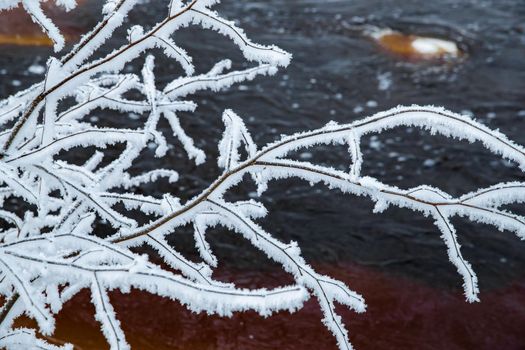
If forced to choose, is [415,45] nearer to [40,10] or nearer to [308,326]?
[308,326]

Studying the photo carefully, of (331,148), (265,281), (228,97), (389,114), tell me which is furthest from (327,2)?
(389,114)

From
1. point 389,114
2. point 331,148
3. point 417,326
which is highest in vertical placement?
point 389,114

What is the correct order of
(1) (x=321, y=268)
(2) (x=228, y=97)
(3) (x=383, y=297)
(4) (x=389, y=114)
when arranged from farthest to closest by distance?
(2) (x=228, y=97), (1) (x=321, y=268), (3) (x=383, y=297), (4) (x=389, y=114)

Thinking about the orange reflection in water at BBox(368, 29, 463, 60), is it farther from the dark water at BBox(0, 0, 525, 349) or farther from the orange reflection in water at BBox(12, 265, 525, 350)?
the orange reflection in water at BBox(12, 265, 525, 350)

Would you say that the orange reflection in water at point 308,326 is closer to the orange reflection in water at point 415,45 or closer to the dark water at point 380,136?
the dark water at point 380,136

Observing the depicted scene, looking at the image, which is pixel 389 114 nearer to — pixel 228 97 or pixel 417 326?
pixel 417 326

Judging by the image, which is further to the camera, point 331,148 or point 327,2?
point 327,2

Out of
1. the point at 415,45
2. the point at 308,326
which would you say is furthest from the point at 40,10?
the point at 415,45
